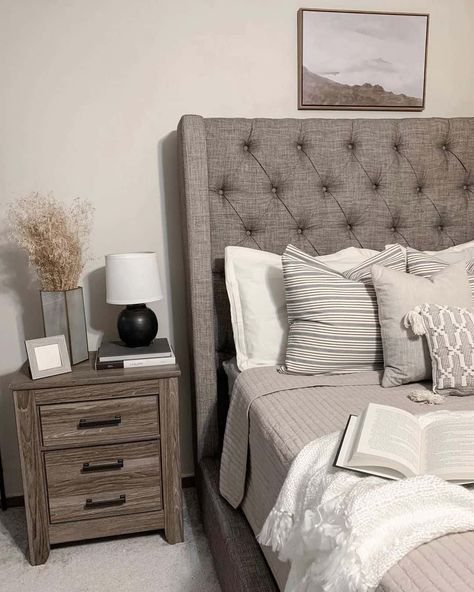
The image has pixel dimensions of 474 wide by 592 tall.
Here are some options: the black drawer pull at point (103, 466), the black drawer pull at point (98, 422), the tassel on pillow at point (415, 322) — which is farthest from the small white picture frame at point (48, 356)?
the tassel on pillow at point (415, 322)

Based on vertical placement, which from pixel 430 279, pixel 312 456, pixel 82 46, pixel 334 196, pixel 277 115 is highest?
pixel 82 46

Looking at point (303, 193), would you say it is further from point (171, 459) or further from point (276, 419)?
point (171, 459)

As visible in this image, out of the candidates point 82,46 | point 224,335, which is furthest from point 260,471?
point 82,46

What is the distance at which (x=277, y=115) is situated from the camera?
2.21 m

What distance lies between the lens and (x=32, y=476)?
5.98 ft

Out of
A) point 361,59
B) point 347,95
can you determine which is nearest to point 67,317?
point 347,95

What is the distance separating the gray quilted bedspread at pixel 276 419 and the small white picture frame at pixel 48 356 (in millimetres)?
572

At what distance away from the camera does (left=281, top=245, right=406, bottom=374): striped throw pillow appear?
1.76 m

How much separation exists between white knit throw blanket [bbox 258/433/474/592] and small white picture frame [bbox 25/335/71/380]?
97 centimetres

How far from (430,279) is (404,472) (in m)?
0.83

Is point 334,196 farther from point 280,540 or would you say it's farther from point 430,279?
point 280,540

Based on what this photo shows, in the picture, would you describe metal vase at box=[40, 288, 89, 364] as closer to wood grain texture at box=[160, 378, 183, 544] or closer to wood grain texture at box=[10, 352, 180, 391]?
wood grain texture at box=[10, 352, 180, 391]

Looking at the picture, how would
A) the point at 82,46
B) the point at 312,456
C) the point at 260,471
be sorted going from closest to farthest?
the point at 312,456, the point at 260,471, the point at 82,46

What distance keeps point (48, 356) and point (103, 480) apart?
450 millimetres
